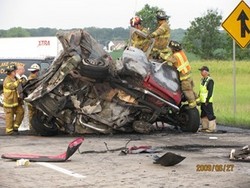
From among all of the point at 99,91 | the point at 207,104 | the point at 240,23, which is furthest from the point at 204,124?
the point at 240,23

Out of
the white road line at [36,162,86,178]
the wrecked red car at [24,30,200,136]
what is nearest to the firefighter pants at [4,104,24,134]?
the wrecked red car at [24,30,200,136]

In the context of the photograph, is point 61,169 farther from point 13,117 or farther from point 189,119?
point 13,117

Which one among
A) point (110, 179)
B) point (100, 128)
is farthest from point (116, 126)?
point (110, 179)

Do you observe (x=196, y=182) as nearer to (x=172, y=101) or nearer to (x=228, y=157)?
(x=228, y=157)

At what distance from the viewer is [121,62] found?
13492mm

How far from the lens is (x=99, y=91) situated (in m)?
13.5

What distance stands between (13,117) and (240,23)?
7.00 meters

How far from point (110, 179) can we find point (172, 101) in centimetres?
533

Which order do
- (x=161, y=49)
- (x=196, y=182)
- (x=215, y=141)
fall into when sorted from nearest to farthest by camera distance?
(x=196, y=182) < (x=215, y=141) < (x=161, y=49)

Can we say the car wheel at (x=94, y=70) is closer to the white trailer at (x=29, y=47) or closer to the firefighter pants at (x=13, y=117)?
the firefighter pants at (x=13, y=117)

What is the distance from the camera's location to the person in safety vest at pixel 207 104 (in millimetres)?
15109

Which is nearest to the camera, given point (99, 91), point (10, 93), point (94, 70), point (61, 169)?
point (61, 169)

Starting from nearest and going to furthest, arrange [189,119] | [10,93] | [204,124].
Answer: [189,119] < [10,93] < [204,124]

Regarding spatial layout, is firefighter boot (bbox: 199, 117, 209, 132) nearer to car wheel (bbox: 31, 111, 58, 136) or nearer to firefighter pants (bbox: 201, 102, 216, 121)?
firefighter pants (bbox: 201, 102, 216, 121)
